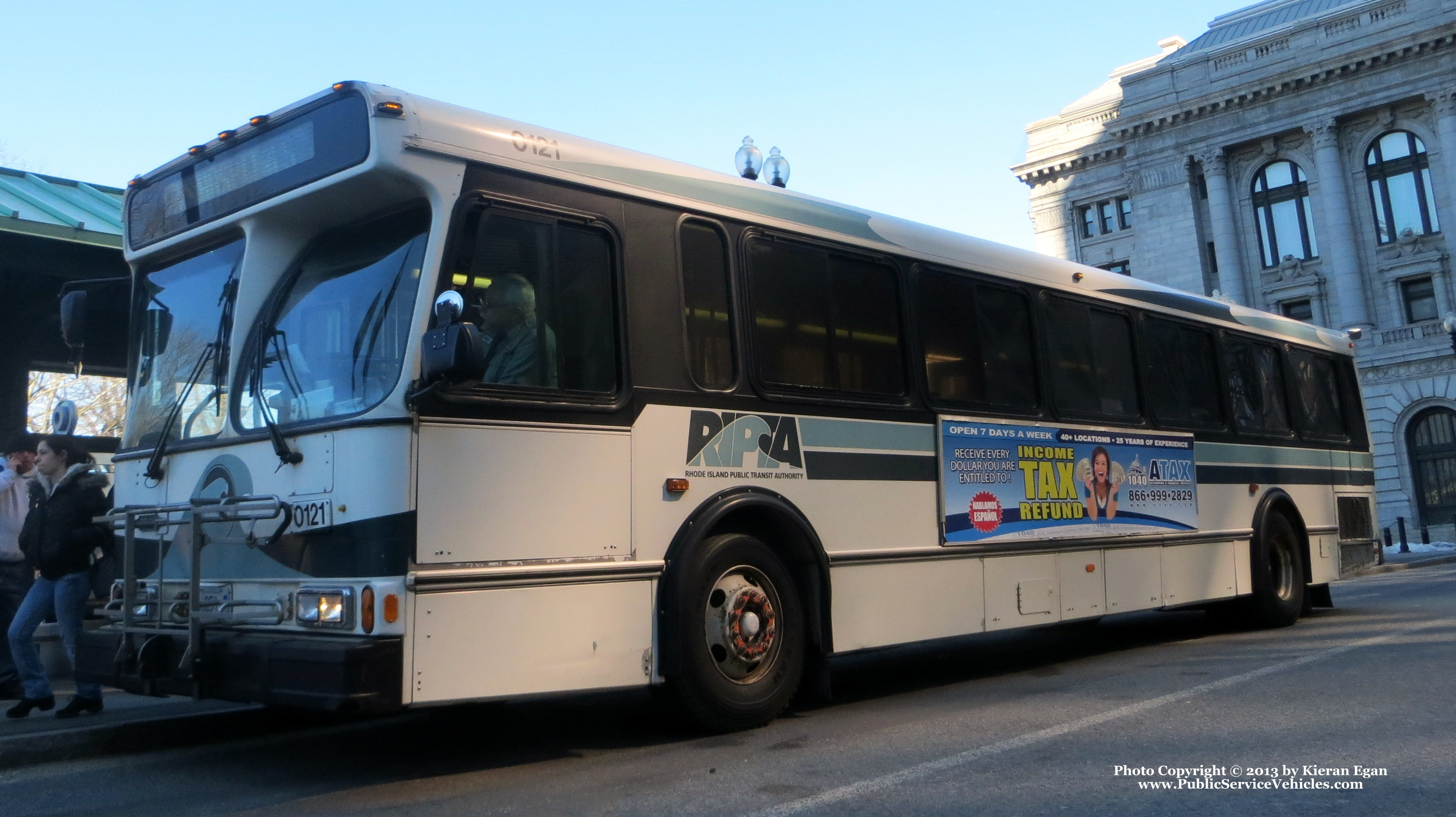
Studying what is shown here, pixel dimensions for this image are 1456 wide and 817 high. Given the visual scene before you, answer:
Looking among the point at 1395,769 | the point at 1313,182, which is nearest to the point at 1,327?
the point at 1395,769

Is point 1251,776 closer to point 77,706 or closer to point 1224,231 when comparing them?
point 77,706

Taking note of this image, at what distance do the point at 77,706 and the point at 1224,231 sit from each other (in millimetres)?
48229

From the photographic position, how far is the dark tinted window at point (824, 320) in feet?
22.9

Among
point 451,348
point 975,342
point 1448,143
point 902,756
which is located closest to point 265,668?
point 451,348

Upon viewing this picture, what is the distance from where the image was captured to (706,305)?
261 inches

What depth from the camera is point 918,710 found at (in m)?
7.21

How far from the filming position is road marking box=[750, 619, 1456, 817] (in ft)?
15.9

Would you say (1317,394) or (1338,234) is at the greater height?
(1338,234)

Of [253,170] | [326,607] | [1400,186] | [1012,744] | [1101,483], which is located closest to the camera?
[326,607]

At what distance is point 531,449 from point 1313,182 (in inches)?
1900

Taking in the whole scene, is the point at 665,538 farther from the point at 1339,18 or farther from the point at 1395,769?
the point at 1339,18

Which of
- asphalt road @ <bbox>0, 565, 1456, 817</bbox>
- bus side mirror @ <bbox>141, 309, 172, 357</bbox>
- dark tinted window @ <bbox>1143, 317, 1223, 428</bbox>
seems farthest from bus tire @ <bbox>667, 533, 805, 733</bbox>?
dark tinted window @ <bbox>1143, 317, 1223, 428</bbox>

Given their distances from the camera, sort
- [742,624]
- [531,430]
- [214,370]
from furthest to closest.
A: [742,624], [214,370], [531,430]

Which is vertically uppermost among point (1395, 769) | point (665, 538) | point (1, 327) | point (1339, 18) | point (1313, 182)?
point (1339, 18)
